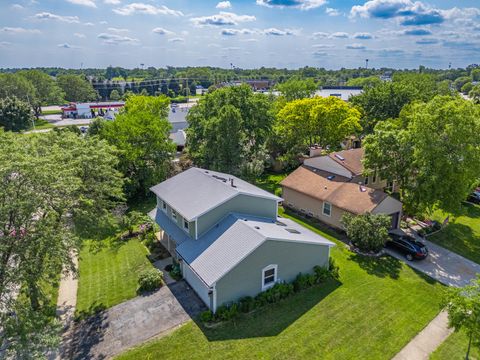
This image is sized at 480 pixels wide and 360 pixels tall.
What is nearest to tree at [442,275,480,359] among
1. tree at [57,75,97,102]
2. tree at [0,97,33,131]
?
tree at [0,97,33,131]

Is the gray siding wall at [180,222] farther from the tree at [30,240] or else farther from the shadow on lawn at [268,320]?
the tree at [30,240]

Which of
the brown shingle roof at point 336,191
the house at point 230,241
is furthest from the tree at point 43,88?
the house at point 230,241

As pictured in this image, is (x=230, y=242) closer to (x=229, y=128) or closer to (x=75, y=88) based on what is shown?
(x=229, y=128)

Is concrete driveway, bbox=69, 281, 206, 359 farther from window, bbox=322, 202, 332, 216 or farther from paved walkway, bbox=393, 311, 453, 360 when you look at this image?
window, bbox=322, 202, 332, 216

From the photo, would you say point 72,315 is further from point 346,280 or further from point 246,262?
point 346,280

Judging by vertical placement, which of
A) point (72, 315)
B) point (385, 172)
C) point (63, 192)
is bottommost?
point (72, 315)

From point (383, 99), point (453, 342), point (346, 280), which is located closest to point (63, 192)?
point (346, 280)
